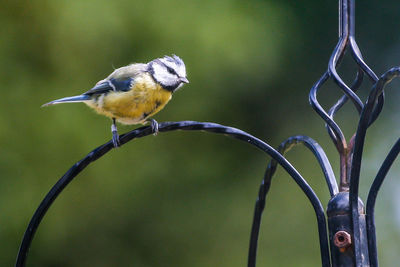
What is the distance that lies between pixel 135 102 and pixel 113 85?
0.14m

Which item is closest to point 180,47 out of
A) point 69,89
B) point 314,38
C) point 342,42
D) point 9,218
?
point 69,89

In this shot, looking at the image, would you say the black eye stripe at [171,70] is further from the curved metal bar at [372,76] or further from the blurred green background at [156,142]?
the blurred green background at [156,142]

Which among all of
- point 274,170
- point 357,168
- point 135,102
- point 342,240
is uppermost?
point 135,102

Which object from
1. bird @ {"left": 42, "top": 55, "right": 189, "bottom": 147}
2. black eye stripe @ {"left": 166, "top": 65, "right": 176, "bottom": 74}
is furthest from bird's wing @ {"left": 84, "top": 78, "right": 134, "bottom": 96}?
black eye stripe @ {"left": 166, "top": 65, "right": 176, "bottom": 74}

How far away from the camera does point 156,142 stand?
3.02 metres

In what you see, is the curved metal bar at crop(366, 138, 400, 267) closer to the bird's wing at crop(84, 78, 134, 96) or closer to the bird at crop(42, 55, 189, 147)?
the bird at crop(42, 55, 189, 147)

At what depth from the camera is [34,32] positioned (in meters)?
2.98

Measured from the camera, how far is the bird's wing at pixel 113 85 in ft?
6.25

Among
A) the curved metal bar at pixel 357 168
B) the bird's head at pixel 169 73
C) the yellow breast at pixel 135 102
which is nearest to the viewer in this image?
the curved metal bar at pixel 357 168

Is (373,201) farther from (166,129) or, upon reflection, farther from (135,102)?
(135,102)

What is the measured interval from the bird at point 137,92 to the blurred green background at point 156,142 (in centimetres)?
Answer: 94

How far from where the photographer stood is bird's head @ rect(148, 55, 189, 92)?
194 centimetres

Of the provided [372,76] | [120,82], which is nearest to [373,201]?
[372,76]

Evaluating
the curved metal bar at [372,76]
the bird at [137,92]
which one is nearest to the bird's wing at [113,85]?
the bird at [137,92]
